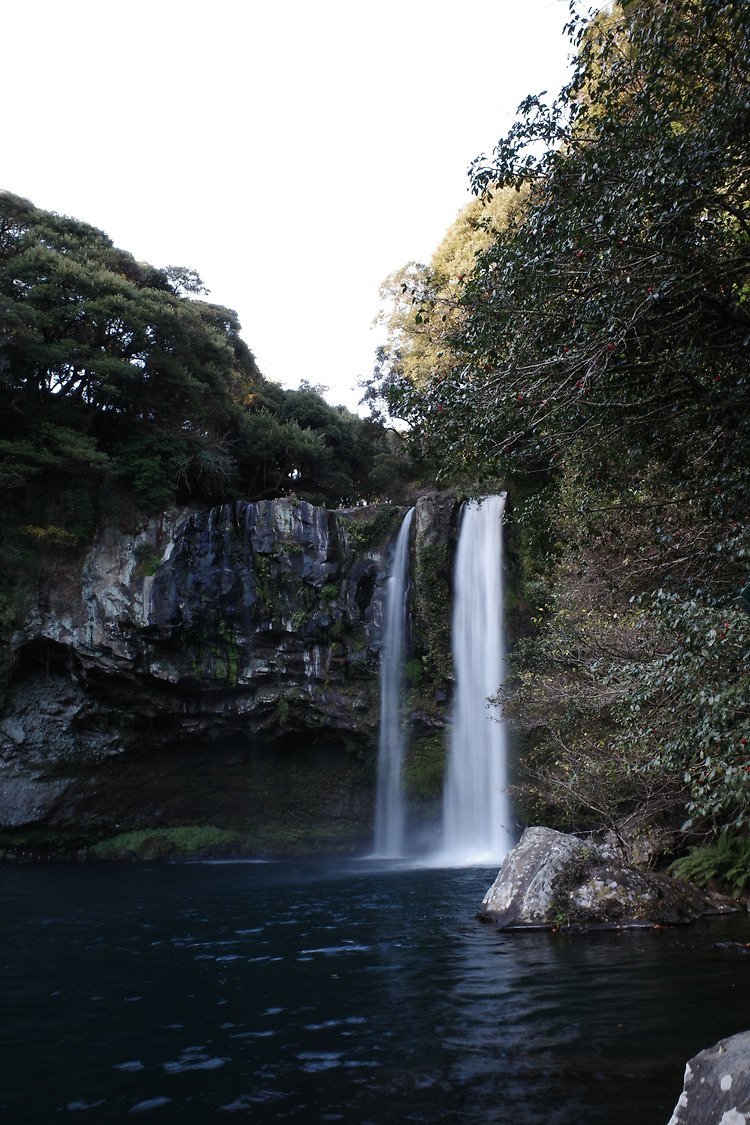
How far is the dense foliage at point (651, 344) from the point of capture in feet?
19.7

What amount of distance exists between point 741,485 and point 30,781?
2071cm

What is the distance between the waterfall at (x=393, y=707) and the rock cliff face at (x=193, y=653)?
0.31 meters

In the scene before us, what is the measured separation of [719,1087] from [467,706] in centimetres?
1655

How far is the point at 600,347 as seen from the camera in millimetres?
6543

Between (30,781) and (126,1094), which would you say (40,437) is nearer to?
(30,781)

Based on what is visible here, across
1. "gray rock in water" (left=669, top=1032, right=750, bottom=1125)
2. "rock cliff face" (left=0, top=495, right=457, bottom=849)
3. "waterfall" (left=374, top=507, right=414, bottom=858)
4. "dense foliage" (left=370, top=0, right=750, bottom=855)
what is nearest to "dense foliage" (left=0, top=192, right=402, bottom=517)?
"rock cliff face" (left=0, top=495, right=457, bottom=849)

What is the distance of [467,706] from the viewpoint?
19906 mm

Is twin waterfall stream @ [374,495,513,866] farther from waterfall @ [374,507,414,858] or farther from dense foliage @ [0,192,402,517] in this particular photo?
dense foliage @ [0,192,402,517]

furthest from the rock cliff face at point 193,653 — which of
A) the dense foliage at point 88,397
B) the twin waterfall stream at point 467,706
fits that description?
the dense foliage at point 88,397

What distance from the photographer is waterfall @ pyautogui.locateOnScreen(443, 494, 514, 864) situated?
19.2 m

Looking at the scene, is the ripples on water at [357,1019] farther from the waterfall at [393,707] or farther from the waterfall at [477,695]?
the waterfall at [393,707]

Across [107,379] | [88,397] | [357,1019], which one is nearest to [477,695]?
[357,1019]

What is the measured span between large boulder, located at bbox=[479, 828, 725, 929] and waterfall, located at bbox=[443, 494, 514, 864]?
8.73 m

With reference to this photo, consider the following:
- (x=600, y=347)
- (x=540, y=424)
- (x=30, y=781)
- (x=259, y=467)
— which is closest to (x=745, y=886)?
(x=540, y=424)
